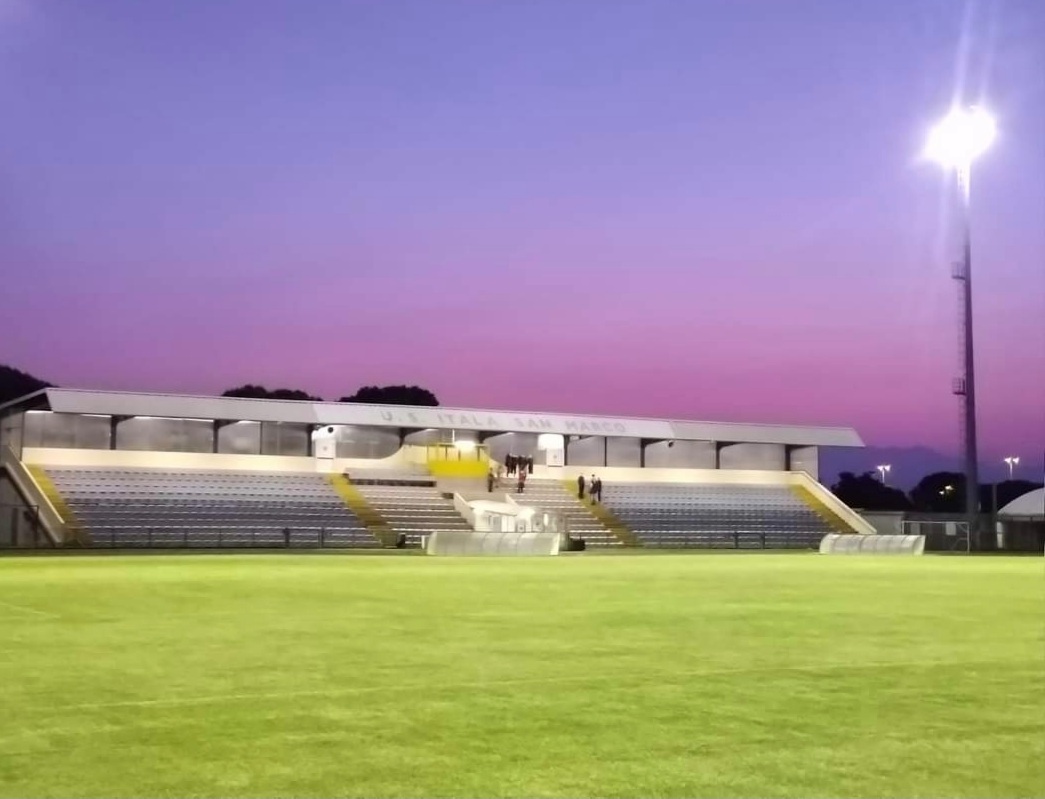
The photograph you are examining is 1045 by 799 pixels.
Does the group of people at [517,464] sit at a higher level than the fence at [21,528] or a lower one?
higher

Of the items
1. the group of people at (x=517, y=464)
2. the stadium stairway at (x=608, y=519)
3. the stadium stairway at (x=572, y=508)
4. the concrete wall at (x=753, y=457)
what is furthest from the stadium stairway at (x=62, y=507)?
the concrete wall at (x=753, y=457)

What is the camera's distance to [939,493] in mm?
138875

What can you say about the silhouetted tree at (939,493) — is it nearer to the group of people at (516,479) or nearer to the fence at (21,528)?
the group of people at (516,479)

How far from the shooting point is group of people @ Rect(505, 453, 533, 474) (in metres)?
57.3

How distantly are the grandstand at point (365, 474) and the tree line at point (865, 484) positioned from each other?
3132cm

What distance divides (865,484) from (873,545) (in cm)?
9148

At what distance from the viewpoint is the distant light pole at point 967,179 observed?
4516 centimetres

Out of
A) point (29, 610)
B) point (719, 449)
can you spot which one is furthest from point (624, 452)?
point (29, 610)

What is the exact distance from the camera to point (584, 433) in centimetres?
6053

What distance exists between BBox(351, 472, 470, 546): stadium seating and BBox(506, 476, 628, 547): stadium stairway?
407cm

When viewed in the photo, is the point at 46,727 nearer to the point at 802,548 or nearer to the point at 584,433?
the point at 802,548

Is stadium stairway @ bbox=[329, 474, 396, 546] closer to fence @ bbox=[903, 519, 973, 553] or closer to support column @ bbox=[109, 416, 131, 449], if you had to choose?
support column @ bbox=[109, 416, 131, 449]

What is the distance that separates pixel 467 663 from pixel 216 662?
1.86 metres

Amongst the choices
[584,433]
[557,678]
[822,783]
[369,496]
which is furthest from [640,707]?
[584,433]
